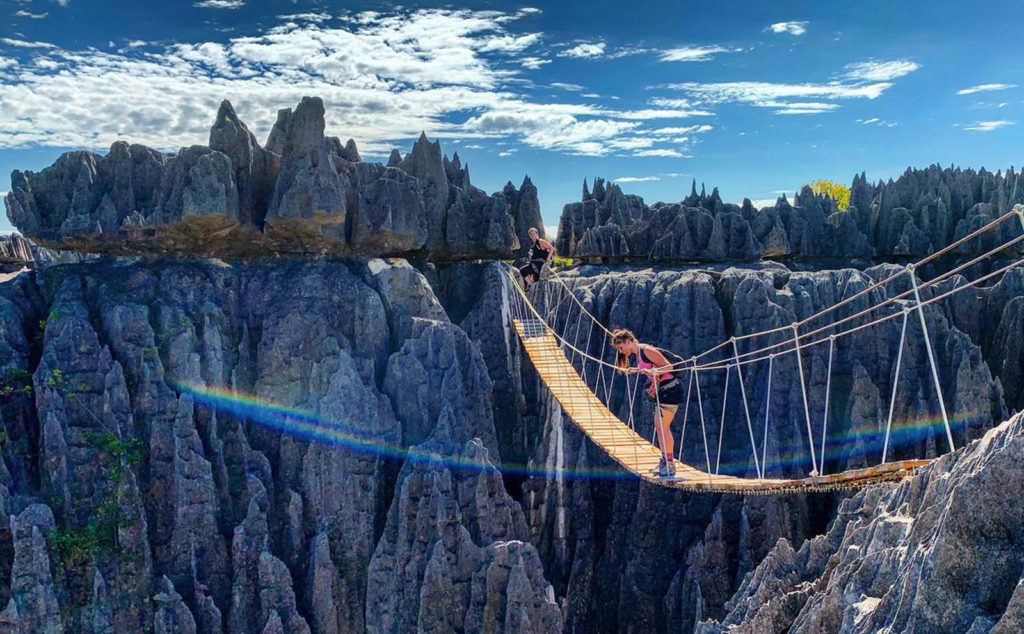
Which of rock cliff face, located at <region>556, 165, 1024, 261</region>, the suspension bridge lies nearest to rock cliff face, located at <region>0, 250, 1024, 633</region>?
the suspension bridge

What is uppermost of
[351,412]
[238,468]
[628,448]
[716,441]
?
[351,412]

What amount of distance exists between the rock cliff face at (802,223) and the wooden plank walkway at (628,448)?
38.1 feet

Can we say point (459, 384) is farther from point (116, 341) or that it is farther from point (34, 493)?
point (34, 493)

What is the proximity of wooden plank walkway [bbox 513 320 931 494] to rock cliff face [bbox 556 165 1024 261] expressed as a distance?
38.1ft

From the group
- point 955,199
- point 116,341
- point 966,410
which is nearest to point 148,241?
point 116,341

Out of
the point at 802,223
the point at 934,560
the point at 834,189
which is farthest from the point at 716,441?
the point at 834,189

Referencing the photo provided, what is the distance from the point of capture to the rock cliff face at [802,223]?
104 feet

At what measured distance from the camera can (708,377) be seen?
77.7ft

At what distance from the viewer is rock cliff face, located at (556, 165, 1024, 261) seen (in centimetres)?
3162

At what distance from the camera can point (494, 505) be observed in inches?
687

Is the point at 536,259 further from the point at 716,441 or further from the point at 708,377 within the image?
the point at 716,441

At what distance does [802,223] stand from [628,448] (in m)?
22.4

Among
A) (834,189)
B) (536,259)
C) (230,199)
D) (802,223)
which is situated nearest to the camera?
(230,199)

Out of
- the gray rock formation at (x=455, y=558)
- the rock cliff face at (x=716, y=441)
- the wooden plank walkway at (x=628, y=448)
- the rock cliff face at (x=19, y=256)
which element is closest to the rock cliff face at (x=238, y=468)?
the gray rock formation at (x=455, y=558)
